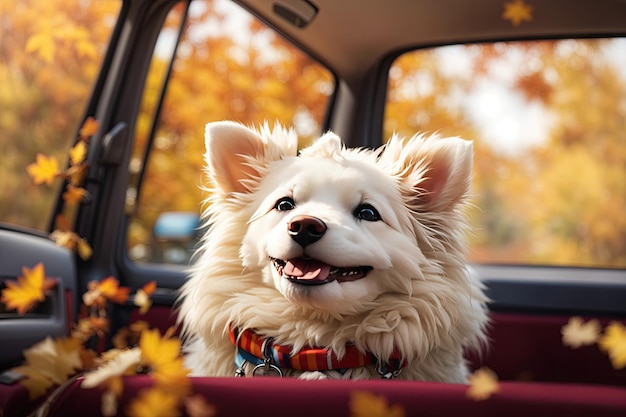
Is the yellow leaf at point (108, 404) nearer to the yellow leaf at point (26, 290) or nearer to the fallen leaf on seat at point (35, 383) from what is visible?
the fallen leaf on seat at point (35, 383)

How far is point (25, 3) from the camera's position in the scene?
5.46 metres

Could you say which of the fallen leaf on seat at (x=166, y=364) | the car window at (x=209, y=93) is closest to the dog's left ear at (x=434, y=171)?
the fallen leaf on seat at (x=166, y=364)

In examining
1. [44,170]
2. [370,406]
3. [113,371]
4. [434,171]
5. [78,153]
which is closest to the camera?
[370,406]

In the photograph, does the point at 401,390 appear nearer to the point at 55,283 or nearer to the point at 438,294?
the point at 438,294

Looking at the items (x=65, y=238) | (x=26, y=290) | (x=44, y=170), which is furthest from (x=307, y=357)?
(x=65, y=238)

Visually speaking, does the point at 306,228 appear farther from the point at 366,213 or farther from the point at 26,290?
the point at 26,290

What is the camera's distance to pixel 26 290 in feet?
7.79

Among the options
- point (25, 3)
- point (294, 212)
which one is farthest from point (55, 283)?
point (25, 3)

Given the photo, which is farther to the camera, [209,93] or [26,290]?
[209,93]

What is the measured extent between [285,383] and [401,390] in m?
0.17

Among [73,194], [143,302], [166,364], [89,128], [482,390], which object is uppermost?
[89,128]

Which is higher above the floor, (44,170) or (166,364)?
(44,170)

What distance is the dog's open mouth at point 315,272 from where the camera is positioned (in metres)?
1.43

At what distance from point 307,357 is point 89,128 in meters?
1.77
